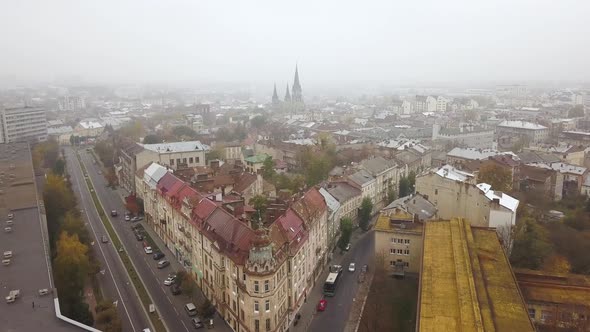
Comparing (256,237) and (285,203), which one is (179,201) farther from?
(256,237)

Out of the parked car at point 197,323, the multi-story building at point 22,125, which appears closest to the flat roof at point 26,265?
the parked car at point 197,323

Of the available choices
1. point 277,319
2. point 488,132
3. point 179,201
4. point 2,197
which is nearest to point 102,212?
point 2,197

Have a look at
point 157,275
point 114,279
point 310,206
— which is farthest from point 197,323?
point 310,206

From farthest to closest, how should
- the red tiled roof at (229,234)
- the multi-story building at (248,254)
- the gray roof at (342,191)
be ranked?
1. the gray roof at (342,191)
2. the red tiled roof at (229,234)
3. the multi-story building at (248,254)

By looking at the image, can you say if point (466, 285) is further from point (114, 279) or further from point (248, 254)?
point (114, 279)

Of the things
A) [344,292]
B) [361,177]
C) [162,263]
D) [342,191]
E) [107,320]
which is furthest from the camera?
[361,177]

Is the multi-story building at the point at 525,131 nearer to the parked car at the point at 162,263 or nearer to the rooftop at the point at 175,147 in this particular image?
the rooftop at the point at 175,147
